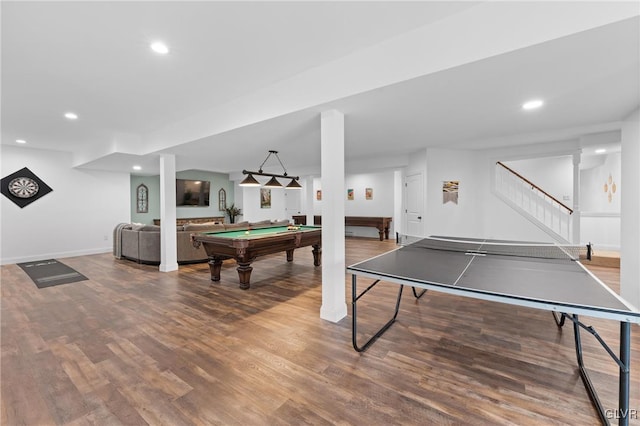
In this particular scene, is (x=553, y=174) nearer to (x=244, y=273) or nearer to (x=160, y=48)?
(x=244, y=273)

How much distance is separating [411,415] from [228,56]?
3.22 meters

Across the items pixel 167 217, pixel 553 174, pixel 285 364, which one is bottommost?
pixel 285 364

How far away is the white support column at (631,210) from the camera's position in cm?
298

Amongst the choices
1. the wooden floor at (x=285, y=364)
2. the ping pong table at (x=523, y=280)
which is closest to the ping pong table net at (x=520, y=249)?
the ping pong table at (x=523, y=280)

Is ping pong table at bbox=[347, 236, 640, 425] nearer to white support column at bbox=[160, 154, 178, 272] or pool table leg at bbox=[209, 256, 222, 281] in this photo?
pool table leg at bbox=[209, 256, 222, 281]

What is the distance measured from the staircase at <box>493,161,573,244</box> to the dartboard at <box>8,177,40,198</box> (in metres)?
10.8

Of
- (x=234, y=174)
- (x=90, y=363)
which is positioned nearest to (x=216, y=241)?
(x=90, y=363)

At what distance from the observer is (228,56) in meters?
2.57

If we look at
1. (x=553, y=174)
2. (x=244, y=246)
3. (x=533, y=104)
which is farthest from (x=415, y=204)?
(x=553, y=174)

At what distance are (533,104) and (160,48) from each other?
387 cm

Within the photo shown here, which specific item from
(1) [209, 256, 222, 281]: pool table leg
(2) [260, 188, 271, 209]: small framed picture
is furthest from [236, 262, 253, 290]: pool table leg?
(2) [260, 188, 271, 209]: small framed picture

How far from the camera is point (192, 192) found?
9711mm

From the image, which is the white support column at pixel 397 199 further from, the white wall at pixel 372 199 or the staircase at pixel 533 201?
the staircase at pixel 533 201

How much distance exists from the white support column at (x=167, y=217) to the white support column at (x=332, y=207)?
3807 mm
